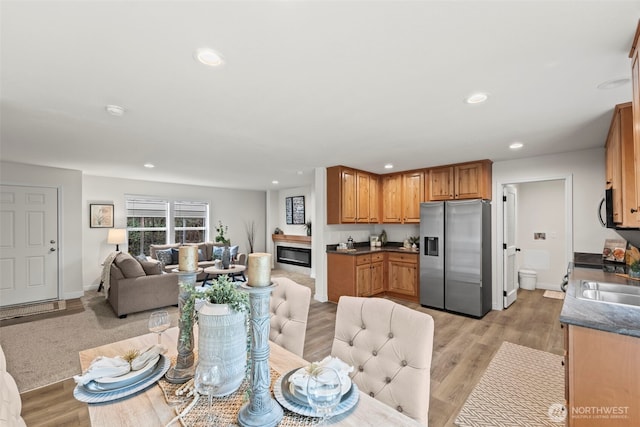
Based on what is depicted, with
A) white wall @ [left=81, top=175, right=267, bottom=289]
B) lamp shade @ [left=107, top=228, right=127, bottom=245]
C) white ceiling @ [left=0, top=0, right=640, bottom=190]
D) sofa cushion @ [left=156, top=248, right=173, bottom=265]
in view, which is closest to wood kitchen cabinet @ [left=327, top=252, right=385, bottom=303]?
white ceiling @ [left=0, top=0, right=640, bottom=190]

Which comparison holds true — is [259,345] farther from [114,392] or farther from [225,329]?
[114,392]

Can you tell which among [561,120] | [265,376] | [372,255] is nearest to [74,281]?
[372,255]

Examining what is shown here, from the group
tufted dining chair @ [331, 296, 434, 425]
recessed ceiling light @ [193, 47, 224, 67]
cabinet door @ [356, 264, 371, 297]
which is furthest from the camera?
cabinet door @ [356, 264, 371, 297]

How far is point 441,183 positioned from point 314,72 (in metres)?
3.65

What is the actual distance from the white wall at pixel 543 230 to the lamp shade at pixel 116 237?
816 cm

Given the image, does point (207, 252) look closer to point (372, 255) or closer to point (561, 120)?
point (372, 255)

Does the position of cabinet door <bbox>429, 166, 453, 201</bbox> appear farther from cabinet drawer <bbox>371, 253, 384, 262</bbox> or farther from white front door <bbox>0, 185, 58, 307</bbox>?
white front door <bbox>0, 185, 58, 307</bbox>

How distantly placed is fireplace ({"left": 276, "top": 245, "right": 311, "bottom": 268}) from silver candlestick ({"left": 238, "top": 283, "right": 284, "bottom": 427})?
6.43 meters

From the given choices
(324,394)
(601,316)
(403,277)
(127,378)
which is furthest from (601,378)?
(403,277)

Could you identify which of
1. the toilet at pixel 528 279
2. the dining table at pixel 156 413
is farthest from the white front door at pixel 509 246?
the dining table at pixel 156 413

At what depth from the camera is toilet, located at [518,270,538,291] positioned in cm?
566

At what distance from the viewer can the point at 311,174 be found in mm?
5820

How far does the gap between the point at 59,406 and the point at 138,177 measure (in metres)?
4.89

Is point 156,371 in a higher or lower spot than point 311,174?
lower
